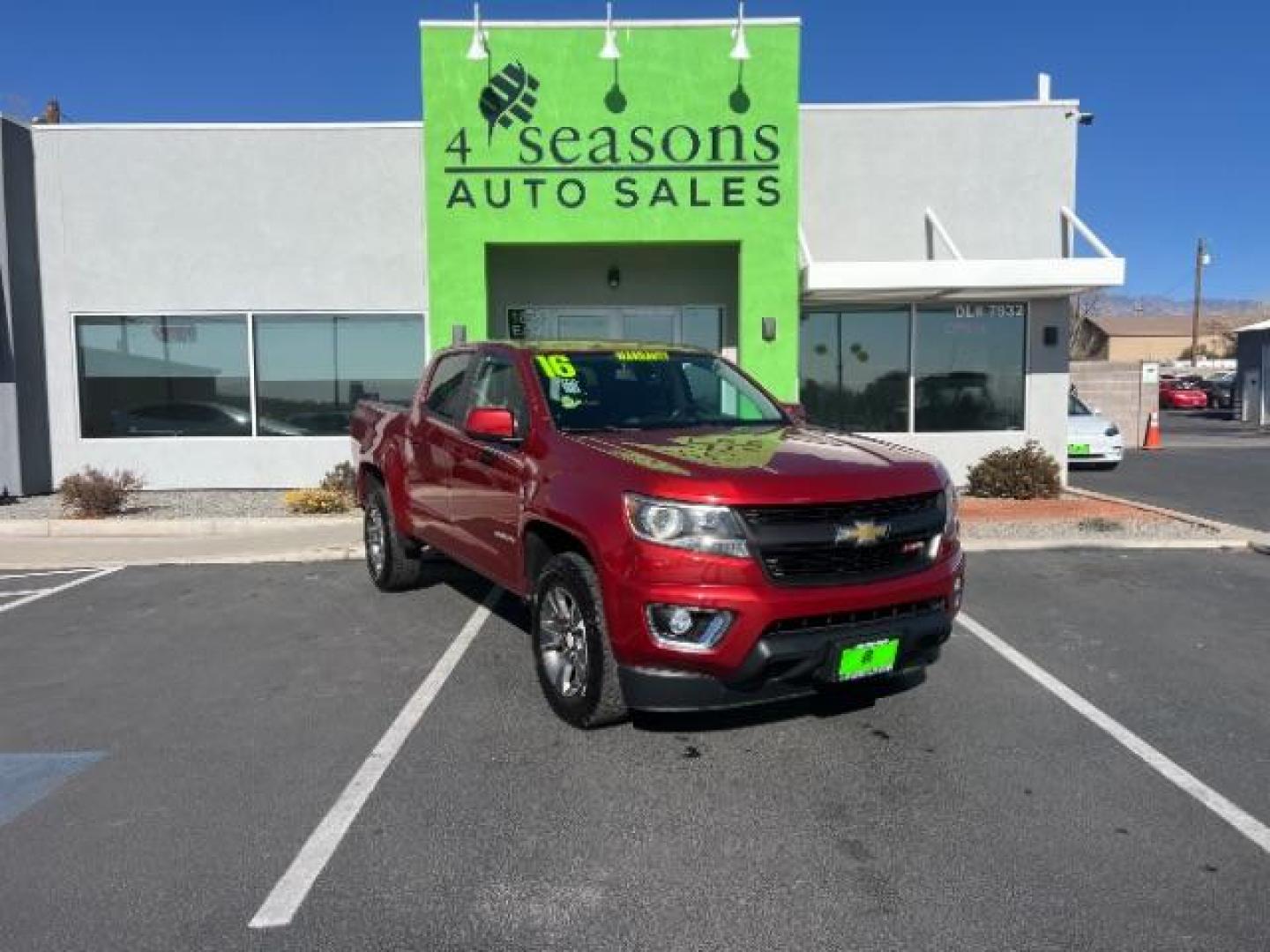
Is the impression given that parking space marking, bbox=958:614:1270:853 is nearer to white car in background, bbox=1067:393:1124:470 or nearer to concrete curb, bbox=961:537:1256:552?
concrete curb, bbox=961:537:1256:552

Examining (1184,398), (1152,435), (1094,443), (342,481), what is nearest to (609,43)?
(342,481)

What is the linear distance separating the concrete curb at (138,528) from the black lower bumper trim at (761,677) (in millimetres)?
7356

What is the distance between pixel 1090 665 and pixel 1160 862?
99.9 inches

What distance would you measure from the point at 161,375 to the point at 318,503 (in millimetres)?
3997

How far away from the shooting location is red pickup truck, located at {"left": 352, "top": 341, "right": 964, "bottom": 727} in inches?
163

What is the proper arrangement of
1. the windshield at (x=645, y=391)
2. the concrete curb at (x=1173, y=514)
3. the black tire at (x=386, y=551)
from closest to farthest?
the windshield at (x=645, y=391), the black tire at (x=386, y=551), the concrete curb at (x=1173, y=514)

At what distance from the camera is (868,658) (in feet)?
14.2

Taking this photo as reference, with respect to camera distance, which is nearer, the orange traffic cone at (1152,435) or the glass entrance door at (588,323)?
the glass entrance door at (588,323)

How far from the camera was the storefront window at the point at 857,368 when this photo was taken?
1402cm

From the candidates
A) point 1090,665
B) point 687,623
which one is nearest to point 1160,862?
point 687,623

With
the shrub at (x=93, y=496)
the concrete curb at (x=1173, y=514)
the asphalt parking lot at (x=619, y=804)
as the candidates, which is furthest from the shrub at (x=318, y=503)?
the concrete curb at (x=1173, y=514)

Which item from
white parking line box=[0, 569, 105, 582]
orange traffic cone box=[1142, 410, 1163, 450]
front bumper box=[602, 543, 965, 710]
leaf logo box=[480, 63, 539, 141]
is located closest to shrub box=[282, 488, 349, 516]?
white parking line box=[0, 569, 105, 582]

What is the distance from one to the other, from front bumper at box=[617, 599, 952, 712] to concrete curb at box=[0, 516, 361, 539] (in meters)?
7.37

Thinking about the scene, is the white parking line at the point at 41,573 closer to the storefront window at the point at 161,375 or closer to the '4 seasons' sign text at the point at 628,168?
the storefront window at the point at 161,375
